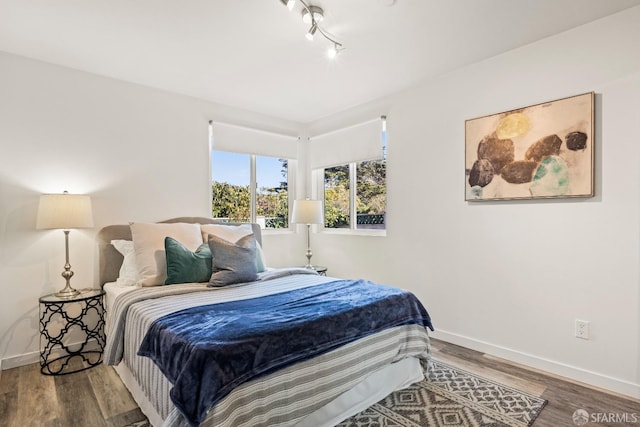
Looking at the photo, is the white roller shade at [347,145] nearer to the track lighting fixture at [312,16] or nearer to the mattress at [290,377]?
the track lighting fixture at [312,16]

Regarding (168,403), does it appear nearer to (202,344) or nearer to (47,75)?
(202,344)

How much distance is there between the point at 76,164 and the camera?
2.90 m

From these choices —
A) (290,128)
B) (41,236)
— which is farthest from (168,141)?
(290,128)

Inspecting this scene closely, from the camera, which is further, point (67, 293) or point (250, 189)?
point (250, 189)

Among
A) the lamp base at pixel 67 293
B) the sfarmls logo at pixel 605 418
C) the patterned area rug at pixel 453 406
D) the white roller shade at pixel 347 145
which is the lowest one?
the sfarmls logo at pixel 605 418

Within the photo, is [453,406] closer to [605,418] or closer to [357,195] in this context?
[605,418]

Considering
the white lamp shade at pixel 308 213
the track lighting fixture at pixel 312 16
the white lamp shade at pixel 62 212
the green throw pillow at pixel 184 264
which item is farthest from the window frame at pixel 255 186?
the track lighting fixture at pixel 312 16

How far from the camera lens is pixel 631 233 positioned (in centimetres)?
214

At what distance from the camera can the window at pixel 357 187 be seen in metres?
3.79

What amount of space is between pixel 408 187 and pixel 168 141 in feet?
8.17

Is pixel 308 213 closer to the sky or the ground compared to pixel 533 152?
closer to the ground

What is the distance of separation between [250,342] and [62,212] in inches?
78.5

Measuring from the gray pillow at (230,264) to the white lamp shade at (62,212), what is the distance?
1.00 meters

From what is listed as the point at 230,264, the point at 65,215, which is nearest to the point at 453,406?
the point at 230,264
